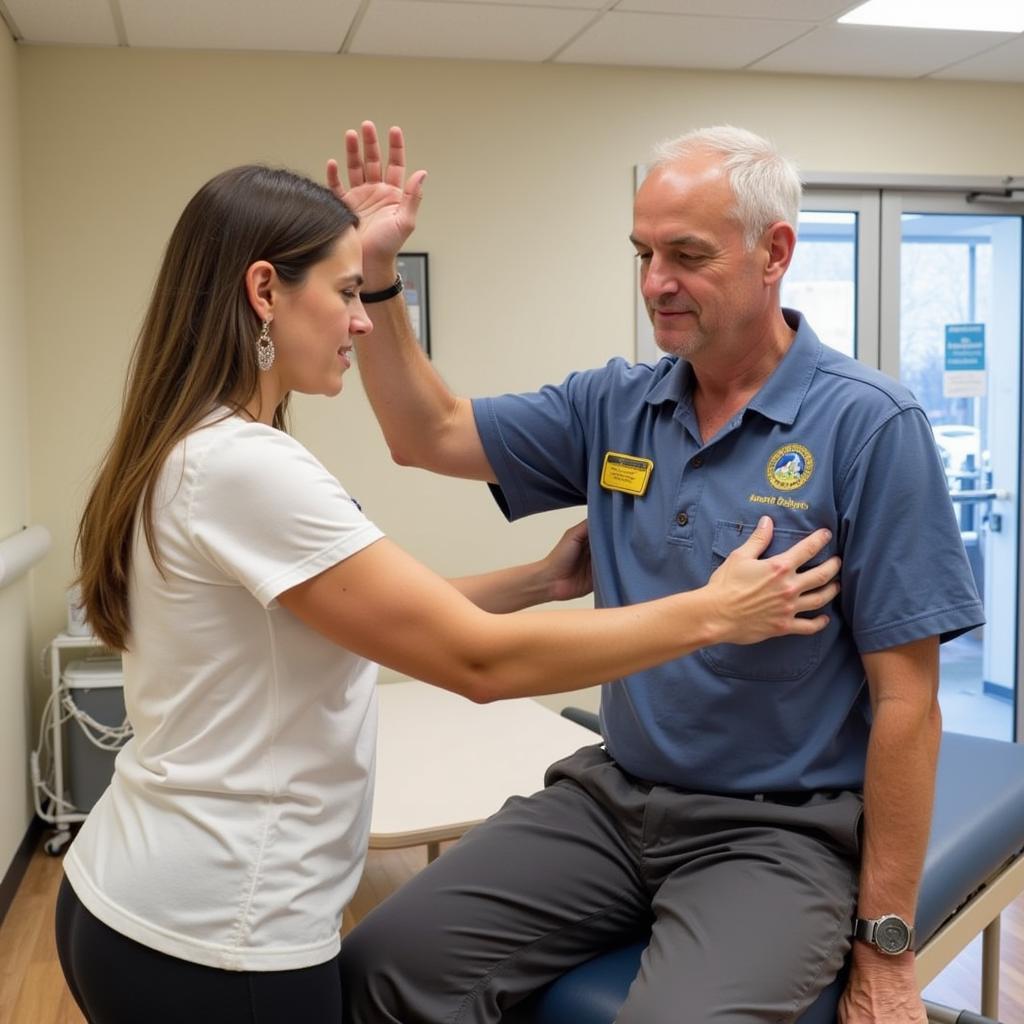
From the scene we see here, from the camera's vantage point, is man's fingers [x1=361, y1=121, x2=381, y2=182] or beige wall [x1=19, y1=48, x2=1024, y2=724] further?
beige wall [x1=19, y1=48, x2=1024, y2=724]

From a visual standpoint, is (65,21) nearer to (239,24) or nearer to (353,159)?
(239,24)

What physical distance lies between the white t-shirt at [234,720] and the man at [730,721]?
297 millimetres

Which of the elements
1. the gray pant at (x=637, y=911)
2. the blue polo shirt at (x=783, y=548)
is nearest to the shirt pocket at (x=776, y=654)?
the blue polo shirt at (x=783, y=548)

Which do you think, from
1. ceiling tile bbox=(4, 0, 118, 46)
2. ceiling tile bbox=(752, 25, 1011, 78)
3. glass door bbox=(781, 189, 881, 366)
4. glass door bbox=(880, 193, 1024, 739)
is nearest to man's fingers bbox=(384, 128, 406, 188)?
ceiling tile bbox=(4, 0, 118, 46)

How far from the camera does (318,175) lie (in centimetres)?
385

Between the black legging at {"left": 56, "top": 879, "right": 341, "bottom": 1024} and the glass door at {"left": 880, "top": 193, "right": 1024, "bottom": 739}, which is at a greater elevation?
the glass door at {"left": 880, "top": 193, "right": 1024, "bottom": 739}

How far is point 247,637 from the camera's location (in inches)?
48.0

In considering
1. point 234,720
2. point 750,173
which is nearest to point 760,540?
point 750,173

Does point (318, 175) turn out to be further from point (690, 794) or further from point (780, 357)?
point (690, 794)

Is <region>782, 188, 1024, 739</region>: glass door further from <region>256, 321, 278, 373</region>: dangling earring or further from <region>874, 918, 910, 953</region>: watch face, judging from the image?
<region>256, 321, 278, 373</region>: dangling earring

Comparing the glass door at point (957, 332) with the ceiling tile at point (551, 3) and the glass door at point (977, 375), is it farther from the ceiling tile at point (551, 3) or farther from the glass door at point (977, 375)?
the ceiling tile at point (551, 3)

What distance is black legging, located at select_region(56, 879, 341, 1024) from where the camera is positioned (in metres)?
1.21

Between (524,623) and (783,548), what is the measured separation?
1.39ft

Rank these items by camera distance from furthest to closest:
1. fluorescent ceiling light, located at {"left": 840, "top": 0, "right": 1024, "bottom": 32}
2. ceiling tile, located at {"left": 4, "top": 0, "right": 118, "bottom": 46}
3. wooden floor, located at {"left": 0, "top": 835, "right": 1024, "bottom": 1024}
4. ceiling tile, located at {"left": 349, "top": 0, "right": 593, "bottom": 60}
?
fluorescent ceiling light, located at {"left": 840, "top": 0, "right": 1024, "bottom": 32}, ceiling tile, located at {"left": 349, "top": 0, "right": 593, "bottom": 60}, ceiling tile, located at {"left": 4, "top": 0, "right": 118, "bottom": 46}, wooden floor, located at {"left": 0, "top": 835, "right": 1024, "bottom": 1024}
